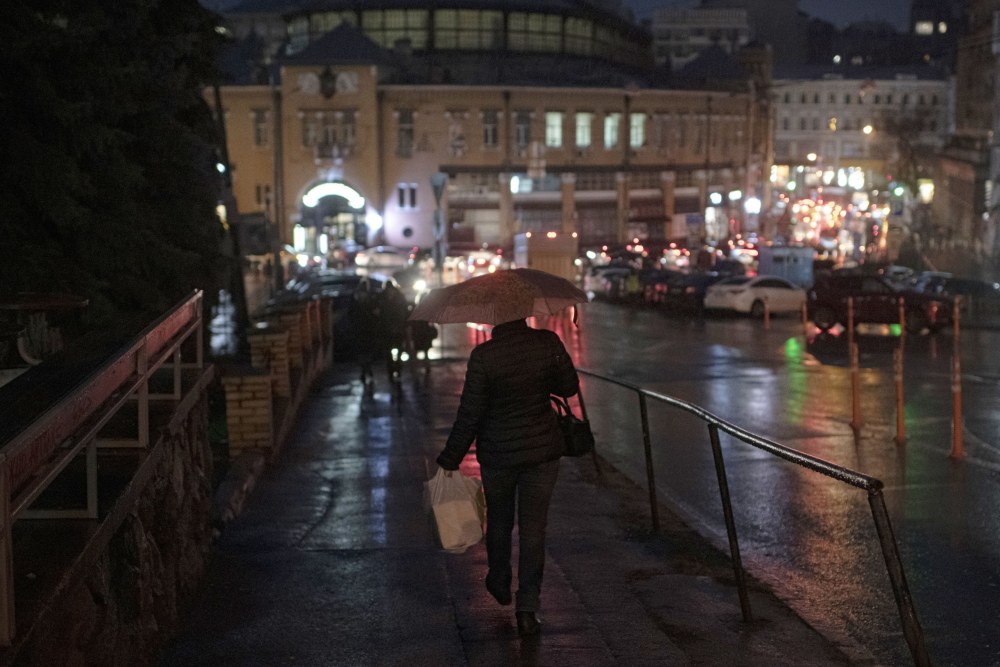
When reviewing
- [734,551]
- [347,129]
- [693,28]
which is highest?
[693,28]

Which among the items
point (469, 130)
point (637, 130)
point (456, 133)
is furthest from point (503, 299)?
point (637, 130)

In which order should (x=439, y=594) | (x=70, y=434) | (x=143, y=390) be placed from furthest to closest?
(x=439, y=594), (x=143, y=390), (x=70, y=434)

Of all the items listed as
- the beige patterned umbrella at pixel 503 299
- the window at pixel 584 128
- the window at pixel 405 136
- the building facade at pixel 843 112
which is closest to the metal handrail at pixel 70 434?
the beige patterned umbrella at pixel 503 299

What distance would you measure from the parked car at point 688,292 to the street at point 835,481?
1341 centimetres

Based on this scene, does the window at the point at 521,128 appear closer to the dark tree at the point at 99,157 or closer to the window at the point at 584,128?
Result: the window at the point at 584,128

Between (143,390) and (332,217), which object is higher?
(332,217)

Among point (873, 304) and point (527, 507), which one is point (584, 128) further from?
point (527, 507)

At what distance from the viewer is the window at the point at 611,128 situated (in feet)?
260

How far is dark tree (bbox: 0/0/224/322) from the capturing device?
12.4 m

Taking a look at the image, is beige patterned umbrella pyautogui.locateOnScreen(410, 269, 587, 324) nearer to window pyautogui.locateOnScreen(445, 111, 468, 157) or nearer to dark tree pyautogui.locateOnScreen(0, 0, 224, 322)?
dark tree pyautogui.locateOnScreen(0, 0, 224, 322)

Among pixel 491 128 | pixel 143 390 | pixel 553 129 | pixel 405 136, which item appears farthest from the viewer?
pixel 553 129

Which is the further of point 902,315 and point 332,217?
point 332,217

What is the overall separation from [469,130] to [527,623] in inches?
2689

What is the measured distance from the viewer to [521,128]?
75.8 m
